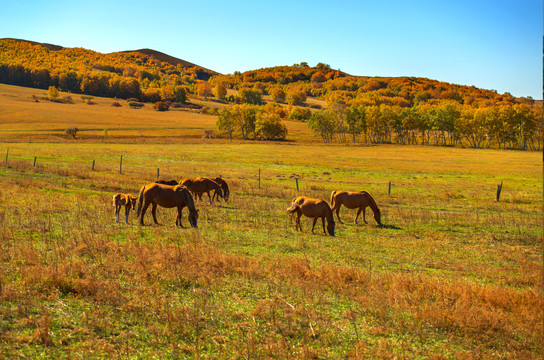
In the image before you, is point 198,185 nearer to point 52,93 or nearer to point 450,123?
point 450,123

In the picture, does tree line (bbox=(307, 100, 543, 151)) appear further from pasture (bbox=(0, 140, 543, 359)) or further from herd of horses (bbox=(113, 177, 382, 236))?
pasture (bbox=(0, 140, 543, 359))

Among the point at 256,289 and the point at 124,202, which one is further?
the point at 124,202

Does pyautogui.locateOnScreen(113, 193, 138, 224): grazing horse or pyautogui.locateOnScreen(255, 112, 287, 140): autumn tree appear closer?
pyautogui.locateOnScreen(113, 193, 138, 224): grazing horse

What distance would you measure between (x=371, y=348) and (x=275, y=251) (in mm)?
6865

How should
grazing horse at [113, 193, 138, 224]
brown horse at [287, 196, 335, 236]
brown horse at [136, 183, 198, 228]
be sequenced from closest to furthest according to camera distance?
brown horse at [136, 183, 198, 228] < grazing horse at [113, 193, 138, 224] < brown horse at [287, 196, 335, 236]

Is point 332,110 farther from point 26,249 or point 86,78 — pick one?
point 86,78

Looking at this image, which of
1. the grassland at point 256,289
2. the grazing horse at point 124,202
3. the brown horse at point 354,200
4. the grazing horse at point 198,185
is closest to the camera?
the grassland at point 256,289

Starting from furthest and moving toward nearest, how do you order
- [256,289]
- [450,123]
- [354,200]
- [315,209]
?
[450,123], [354,200], [315,209], [256,289]

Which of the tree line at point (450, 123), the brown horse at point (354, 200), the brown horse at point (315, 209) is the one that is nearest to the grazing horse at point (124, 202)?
the brown horse at point (315, 209)

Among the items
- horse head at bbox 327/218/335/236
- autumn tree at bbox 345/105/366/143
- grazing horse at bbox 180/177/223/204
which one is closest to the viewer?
horse head at bbox 327/218/335/236

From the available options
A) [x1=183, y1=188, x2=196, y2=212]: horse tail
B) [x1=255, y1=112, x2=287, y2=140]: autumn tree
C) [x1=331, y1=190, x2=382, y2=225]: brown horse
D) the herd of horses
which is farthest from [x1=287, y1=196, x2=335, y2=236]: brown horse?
[x1=255, y1=112, x2=287, y2=140]: autumn tree

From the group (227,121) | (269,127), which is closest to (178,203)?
(269,127)

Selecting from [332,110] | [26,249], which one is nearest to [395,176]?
[26,249]

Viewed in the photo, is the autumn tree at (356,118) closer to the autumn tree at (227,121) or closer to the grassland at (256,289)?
the autumn tree at (227,121)
